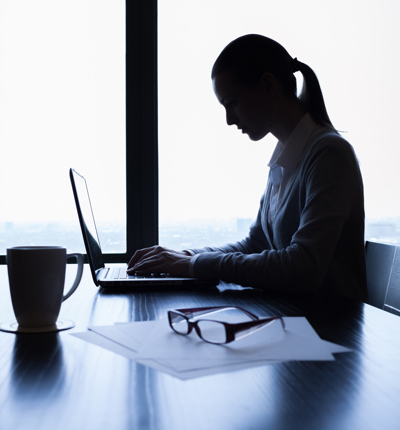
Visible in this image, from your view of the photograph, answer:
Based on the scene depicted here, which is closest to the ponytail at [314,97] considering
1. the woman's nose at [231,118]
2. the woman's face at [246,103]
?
the woman's face at [246,103]

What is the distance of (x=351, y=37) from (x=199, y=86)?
76 cm

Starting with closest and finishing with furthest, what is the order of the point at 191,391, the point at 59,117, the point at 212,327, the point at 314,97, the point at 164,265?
the point at 191,391 < the point at 212,327 < the point at 164,265 < the point at 314,97 < the point at 59,117

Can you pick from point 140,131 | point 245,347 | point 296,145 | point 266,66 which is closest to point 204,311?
point 245,347

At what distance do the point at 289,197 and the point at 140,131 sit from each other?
3.43 feet

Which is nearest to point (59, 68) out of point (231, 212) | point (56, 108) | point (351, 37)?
point (56, 108)

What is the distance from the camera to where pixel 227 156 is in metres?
2.22

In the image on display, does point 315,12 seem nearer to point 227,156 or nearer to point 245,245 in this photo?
point 227,156

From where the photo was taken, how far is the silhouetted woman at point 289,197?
1.07 meters

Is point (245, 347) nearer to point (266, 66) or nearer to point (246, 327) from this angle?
point (246, 327)

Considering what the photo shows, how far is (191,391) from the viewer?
16.9 inches

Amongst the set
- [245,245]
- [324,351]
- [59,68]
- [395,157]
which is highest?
[59,68]

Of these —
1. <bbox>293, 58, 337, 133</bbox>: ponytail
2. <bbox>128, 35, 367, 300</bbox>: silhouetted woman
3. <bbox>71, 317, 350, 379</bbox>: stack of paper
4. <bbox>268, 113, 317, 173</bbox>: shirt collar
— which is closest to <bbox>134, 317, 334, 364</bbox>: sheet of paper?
<bbox>71, 317, 350, 379</bbox>: stack of paper

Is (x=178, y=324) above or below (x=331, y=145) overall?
below

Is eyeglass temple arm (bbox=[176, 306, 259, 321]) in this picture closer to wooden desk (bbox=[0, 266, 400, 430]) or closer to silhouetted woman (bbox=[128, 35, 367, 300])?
wooden desk (bbox=[0, 266, 400, 430])
